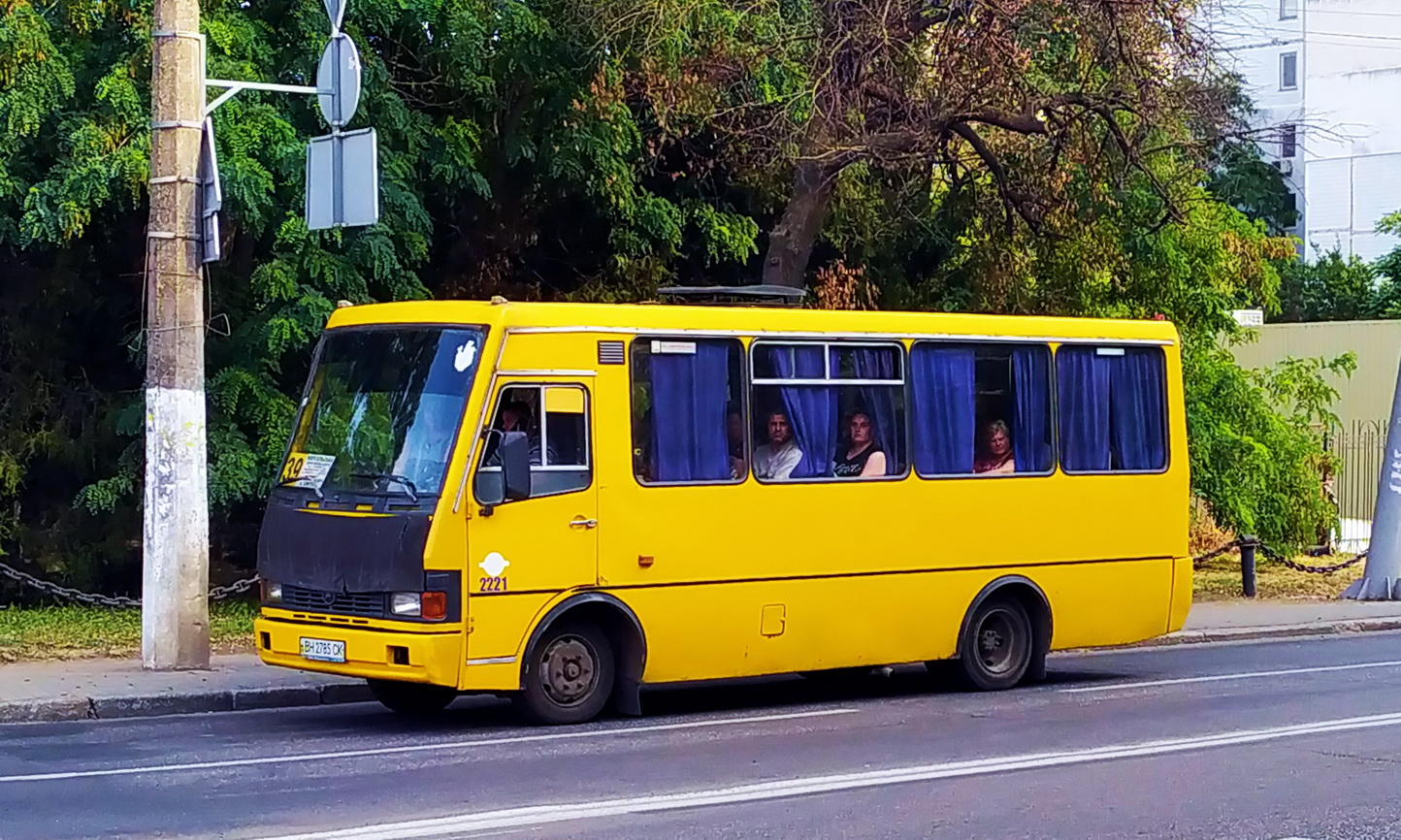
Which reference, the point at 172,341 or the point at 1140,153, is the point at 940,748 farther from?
the point at 1140,153

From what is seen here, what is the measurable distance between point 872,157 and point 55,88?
774cm

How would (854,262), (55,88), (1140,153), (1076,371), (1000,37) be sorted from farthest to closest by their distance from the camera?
(854,262), (1140,153), (1000,37), (55,88), (1076,371)

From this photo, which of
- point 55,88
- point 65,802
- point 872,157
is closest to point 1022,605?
point 872,157

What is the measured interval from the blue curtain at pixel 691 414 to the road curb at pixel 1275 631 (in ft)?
23.7

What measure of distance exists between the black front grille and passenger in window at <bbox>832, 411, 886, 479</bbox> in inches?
138

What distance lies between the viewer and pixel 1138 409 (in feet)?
51.0

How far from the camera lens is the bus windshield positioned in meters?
12.0

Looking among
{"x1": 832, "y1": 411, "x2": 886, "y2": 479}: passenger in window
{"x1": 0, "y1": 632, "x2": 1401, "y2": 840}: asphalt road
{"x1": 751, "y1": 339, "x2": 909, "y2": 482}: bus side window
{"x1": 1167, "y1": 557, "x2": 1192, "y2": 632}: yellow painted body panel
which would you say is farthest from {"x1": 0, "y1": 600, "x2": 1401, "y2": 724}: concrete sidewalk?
{"x1": 1167, "y1": 557, "x2": 1192, "y2": 632}: yellow painted body panel

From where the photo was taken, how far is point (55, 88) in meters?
16.6

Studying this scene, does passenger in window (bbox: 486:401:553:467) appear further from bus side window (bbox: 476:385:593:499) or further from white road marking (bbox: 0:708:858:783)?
white road marking (bbox: 0:708:858:783)

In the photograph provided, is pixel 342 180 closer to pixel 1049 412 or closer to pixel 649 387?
pixel 649 387

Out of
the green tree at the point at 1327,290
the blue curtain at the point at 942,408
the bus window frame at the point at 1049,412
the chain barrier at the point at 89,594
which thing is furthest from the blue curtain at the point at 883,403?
the green tree at the point at 1327,290

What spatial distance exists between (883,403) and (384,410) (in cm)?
374

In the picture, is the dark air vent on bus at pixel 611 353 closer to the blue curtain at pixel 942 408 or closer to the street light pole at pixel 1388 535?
the blue curtain at pixel 942 408
